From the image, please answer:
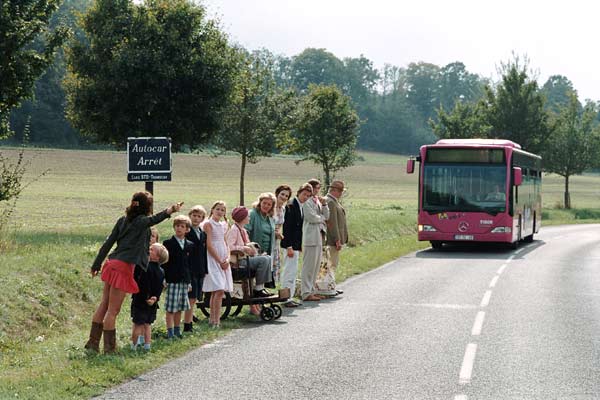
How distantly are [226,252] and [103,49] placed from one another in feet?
47.7

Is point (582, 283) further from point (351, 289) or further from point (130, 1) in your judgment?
point (130, 1)

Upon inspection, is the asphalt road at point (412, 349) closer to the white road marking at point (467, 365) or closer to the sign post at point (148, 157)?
the white road marking at point (467, 365)

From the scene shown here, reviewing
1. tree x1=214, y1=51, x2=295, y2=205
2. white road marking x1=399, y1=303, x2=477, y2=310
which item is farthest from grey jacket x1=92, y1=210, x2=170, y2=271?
tree x1=214, y1=51, x2=295, y2=205

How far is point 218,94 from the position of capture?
25.9 m

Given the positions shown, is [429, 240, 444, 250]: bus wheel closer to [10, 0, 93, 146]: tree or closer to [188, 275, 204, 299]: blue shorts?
[188, 275, 204, 299]: blue shorts

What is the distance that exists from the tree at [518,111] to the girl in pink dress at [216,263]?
47179mm

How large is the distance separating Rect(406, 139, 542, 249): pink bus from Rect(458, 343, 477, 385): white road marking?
51.6 ft

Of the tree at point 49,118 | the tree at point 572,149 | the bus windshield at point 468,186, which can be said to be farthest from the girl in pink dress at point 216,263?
the tree at point 49,118

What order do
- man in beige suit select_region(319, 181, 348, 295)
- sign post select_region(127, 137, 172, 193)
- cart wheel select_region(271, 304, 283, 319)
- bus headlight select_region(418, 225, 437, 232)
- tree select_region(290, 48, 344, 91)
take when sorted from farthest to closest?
tree select_region(290, 48, 344, 91) → bus headlight select_region(418, 225, 437, 232) → man in beige suit select_region(319, 181, 348, 295) → sign post select_region(127, 137, 172, 193) → cart wheel select_region(271, 304, 283, 319)

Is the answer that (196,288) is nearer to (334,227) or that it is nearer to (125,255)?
(125,255)

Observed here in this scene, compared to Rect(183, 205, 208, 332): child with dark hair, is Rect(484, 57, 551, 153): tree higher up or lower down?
higher up

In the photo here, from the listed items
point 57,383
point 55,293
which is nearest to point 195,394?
point 57,383

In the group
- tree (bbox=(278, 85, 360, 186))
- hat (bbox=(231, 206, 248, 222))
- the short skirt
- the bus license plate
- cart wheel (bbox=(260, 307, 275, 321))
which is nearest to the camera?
the short skirt

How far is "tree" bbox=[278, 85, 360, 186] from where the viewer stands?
4006 cm
